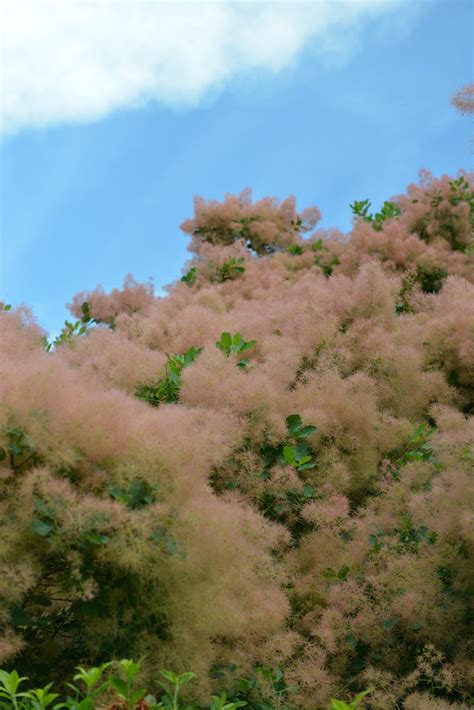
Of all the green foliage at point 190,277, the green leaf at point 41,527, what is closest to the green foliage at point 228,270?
the green foliage at point 190,277

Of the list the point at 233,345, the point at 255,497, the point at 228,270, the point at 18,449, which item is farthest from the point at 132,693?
the point at 228,270

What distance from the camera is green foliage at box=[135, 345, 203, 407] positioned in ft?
14.2

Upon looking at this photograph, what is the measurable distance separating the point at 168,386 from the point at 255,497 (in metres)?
0.88

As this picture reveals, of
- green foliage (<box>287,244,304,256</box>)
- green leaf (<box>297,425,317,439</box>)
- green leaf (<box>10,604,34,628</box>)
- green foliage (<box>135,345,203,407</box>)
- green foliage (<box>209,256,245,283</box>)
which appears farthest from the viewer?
green foliage (<box>287,244,304,256</box>)

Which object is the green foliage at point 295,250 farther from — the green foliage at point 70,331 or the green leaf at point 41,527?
the green leaf at point 41,527

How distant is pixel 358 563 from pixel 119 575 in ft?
4.62

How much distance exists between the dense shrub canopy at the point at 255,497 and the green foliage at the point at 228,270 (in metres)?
2.51

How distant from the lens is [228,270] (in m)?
8.29

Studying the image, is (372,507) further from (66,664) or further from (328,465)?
(66,664)

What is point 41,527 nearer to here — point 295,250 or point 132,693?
point 132,693

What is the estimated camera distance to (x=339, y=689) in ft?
10.9

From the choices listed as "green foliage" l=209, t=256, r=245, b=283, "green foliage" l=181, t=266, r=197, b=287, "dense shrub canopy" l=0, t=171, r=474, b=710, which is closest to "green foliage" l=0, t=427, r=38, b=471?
"dense shrub canopy" l=0, t=171, r=474, b=710

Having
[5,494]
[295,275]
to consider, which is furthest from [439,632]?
[295,275]

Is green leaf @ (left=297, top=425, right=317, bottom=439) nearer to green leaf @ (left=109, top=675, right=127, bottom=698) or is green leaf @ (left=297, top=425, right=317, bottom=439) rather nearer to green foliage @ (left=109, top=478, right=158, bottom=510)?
green foliage @ (left=109, top=478, right=158, bottom=510)
